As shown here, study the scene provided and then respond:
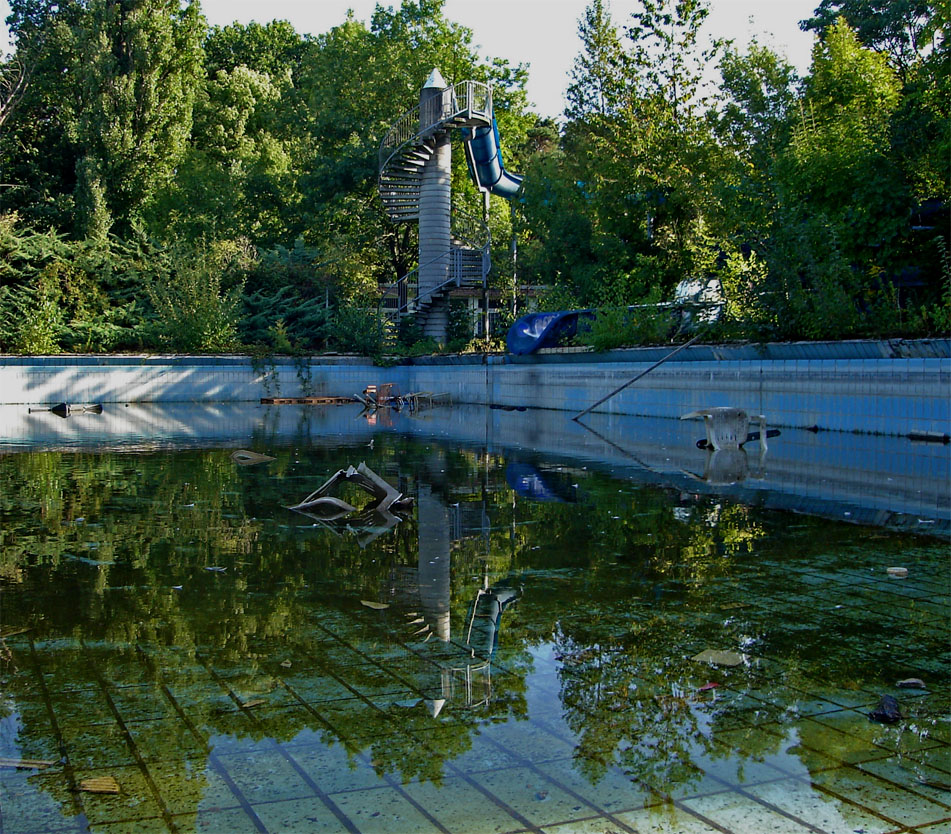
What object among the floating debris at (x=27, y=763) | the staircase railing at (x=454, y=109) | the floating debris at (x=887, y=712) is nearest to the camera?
the floating debris at (x=27, y=763)

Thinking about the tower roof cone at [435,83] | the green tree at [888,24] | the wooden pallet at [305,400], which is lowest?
the wooden pallet at [305,400]

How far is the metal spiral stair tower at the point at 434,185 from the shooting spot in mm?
32875

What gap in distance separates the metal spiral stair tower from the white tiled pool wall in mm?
3612

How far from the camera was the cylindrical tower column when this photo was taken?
33625 millimetres

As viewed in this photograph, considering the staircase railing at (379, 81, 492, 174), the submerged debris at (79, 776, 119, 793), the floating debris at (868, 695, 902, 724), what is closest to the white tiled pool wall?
the staircase railing at (379, 81, 492, 174)

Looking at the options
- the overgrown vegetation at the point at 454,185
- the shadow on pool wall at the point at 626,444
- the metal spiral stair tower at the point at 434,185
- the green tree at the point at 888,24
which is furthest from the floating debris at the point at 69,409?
the green tree at the point at 888,24

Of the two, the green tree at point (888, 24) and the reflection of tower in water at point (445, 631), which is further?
the green tree at point (888, 24)

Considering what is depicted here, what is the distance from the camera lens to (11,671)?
405cm

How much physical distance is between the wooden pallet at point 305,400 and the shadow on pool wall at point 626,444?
3054 mm

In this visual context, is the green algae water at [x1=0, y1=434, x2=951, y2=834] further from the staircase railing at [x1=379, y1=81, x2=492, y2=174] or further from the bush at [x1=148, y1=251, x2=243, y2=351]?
the staircase railing at [x1=379, y1=81, x2=492, y2=174]

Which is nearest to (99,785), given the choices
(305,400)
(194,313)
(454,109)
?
(305,400)

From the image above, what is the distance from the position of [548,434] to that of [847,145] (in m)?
8.65

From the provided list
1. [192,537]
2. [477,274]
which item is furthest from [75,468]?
[477,274]

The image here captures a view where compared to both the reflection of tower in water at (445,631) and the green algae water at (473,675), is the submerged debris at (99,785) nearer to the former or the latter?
the green algae water at (473,675)
